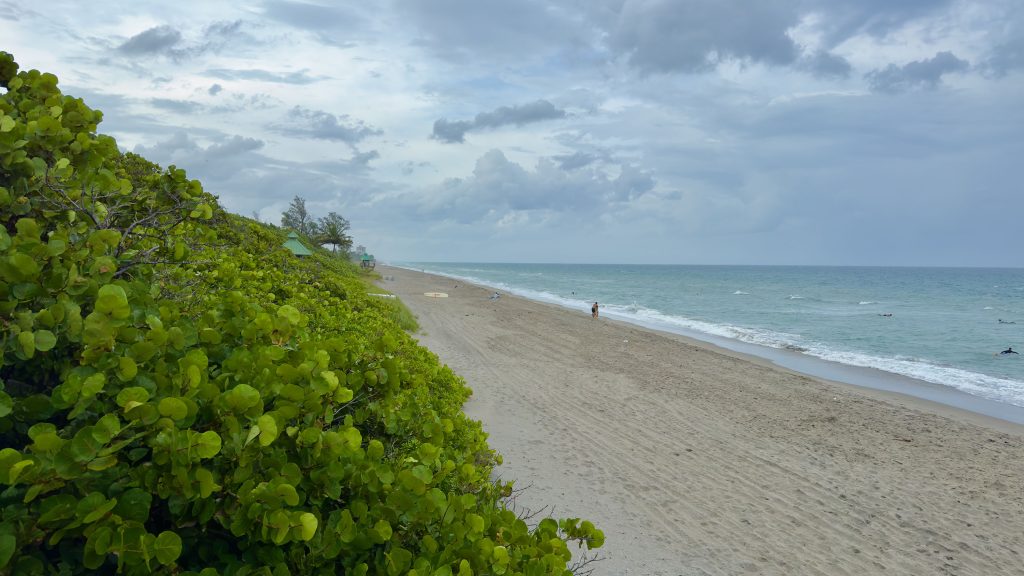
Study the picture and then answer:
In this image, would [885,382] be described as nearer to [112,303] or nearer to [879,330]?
[879,330]

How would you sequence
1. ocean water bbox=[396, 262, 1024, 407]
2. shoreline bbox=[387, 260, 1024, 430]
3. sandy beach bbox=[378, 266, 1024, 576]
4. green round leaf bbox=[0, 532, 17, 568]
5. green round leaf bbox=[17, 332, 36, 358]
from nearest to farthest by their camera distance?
green round leaf bbox=[0, 532, 17, 568] < green round leaf bbox=[17, 332, 36, 358] < sandy beach bbox=[378, 266, 1024, 576] < shoreline bbox=[387, 260, 1024, 430] < ocean water bbox=[396, 262, 1024, 407]

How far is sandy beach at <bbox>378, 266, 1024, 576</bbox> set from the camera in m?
6.42

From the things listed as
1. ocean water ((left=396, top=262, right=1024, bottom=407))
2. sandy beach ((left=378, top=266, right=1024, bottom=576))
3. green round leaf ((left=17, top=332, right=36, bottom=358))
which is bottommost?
sandy beach ((left=378, top=266, right=1024, bottom=576))

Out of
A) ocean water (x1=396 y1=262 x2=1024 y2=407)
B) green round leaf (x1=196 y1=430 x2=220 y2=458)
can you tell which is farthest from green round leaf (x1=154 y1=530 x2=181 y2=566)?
ocean water (x1=396 y1=262 x2=1024 y2=407)

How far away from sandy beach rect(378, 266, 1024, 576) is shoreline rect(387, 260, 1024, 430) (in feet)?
2.09

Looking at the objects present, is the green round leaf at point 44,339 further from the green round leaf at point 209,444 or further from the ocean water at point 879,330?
the ocean water at point 879,330

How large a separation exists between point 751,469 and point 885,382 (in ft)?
39.2

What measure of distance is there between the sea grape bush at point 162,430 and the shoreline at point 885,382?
1555 centimetres

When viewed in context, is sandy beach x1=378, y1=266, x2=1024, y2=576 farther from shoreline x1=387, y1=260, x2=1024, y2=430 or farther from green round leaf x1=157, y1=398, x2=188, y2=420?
green round leaf x1=157, y1=398, x2=188, y2=420

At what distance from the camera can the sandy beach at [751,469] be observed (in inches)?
253

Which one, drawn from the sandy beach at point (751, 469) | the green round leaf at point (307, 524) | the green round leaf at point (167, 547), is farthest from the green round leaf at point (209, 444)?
the sandy beach at point (751, 469)

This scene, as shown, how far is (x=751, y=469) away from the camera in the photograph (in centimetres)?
866

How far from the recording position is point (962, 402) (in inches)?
597

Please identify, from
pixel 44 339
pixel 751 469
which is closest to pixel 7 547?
pixel 44 339
